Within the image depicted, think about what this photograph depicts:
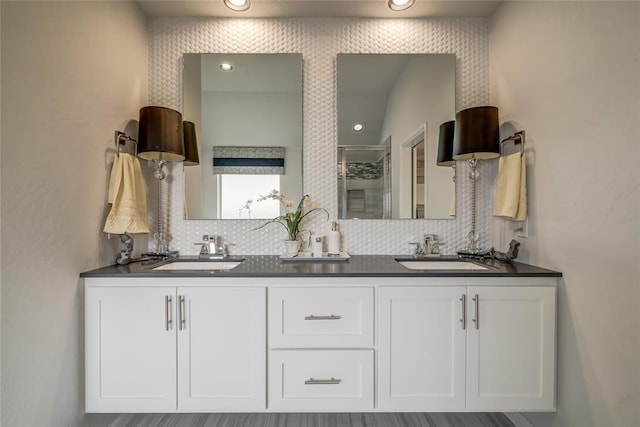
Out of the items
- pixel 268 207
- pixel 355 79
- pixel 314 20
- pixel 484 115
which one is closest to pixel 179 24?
pixel 314 20

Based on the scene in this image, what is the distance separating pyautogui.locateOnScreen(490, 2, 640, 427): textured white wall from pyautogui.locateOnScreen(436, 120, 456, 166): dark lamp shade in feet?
1.36

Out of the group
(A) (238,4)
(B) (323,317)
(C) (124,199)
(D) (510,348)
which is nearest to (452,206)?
(D) (510,348)

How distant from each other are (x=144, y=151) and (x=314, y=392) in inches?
62.4

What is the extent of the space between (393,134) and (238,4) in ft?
4.14

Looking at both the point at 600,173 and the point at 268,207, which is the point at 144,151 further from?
the point at 600,173

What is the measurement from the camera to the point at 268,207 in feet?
6.62

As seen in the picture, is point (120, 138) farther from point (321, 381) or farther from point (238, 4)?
point (321, 381)

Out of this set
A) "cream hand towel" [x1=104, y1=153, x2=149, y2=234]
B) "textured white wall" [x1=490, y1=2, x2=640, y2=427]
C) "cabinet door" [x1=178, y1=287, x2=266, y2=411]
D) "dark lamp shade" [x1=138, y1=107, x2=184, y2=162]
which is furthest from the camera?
"dark lamp shade" [x1=138, y1=107, x2=184, y2=162]

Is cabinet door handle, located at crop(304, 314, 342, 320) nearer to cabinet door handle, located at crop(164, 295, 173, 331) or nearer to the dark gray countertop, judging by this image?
the dark gray countertop

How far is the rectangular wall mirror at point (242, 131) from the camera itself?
1.99 metres

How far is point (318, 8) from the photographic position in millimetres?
1919

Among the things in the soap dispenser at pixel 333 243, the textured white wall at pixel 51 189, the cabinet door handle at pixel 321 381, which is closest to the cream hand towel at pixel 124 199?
the textured white wall at pixel 51 189

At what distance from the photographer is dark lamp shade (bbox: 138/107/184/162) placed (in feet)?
5.67

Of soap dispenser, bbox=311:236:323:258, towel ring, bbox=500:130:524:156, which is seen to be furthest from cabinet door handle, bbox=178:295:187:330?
towel ring, bbox=500:130:524:156
